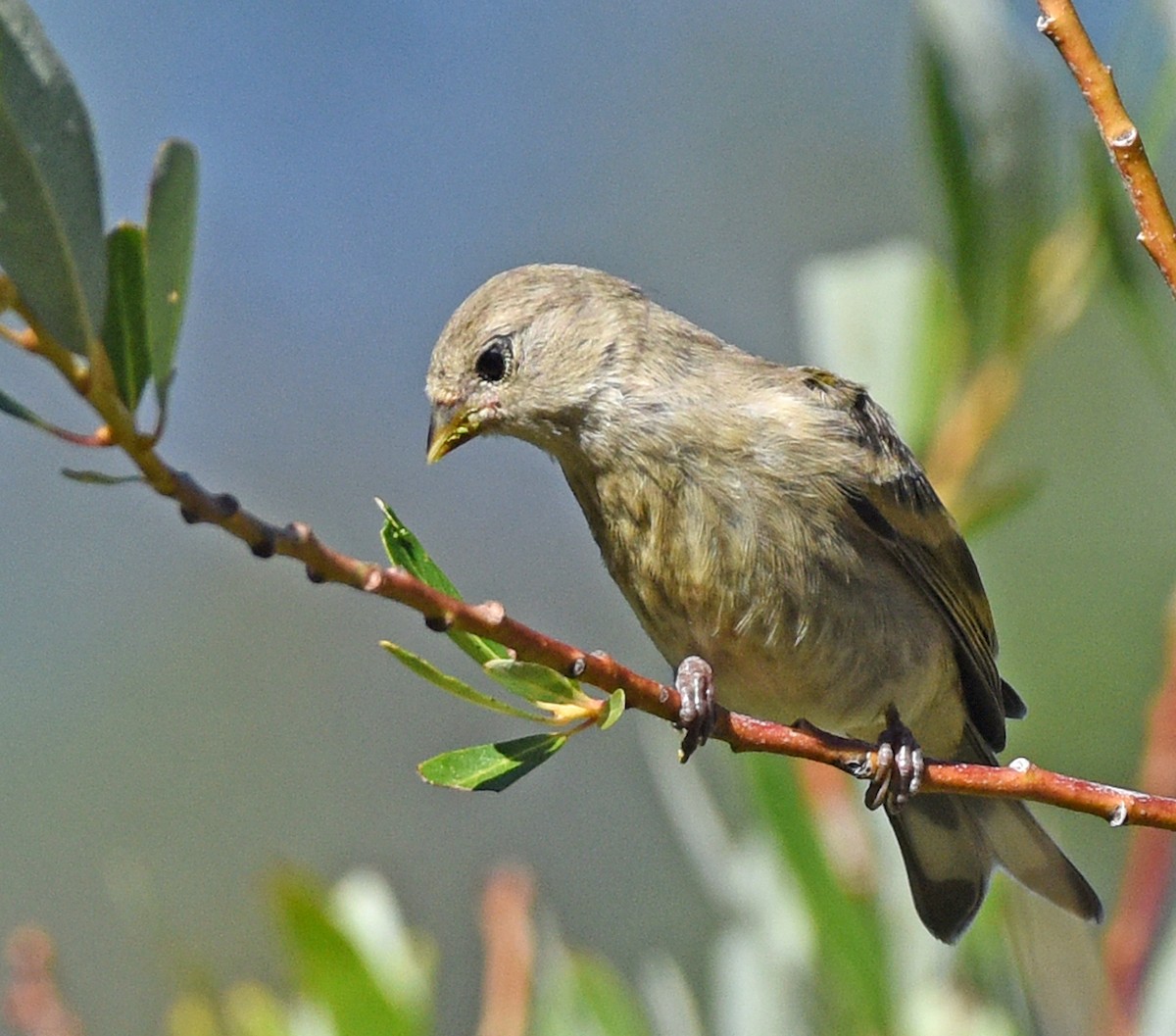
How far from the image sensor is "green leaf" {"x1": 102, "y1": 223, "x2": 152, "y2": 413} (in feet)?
5.15

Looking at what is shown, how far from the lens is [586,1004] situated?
2.75m

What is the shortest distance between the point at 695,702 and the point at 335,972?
712mm

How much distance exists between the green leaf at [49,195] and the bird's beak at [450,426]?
195cm

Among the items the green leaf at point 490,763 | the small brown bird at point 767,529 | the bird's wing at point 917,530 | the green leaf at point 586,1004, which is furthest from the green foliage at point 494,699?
the bird's wing at point 917,530

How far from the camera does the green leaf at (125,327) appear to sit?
1568 millimetres

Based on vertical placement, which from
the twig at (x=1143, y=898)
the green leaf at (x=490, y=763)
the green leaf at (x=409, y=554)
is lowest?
the twig at (x=1143, y=898)

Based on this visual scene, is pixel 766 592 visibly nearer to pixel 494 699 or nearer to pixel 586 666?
pixel 494 699

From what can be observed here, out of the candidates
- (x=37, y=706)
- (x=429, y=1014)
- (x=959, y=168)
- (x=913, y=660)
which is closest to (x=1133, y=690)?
(x=913, y=660)

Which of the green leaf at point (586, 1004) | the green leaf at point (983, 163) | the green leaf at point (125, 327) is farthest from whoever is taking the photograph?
the green leaf at point (983, 163)

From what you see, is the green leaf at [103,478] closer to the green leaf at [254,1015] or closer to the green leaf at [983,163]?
the green leaf at [254,1015]

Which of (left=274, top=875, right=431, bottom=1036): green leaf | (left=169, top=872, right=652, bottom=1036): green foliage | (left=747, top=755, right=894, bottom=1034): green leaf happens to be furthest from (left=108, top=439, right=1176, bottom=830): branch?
(left=274, top=875, right=431, bottom=1036): green leaf

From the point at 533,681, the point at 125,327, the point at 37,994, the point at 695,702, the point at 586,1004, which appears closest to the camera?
the point at 125,327

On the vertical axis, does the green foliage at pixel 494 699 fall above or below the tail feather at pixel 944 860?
above

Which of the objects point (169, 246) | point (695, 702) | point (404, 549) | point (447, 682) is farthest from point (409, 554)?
point (695, 702)
